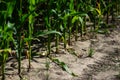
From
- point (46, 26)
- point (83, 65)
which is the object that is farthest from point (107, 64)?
point (46, 26)

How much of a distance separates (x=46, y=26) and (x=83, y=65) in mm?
573

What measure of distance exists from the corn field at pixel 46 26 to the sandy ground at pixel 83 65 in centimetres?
6

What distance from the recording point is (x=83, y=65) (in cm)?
330

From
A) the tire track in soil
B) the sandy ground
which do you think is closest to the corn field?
the sandy ground

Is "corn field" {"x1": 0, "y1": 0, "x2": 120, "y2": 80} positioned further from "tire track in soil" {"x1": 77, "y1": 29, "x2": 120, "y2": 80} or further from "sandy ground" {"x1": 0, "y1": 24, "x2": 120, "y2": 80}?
"tire track in soil" {"x1": 77, "y1": 29, "x2": 120, "y2": 80}

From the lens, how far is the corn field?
2.70 metres

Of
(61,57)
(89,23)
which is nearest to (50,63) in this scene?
(61,57)

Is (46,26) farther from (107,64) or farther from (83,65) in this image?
(107,64)

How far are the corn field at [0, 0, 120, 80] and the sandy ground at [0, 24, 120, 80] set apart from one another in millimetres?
62

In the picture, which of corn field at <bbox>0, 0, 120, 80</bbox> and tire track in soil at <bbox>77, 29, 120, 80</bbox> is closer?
corn field at <bbox>0, 0, 120, 80</bbox>

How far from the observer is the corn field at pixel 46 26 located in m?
2.70

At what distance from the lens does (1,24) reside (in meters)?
2.67

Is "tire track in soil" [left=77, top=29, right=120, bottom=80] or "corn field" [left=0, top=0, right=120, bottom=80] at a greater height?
"corn field" [left=0, top=0, right=120, bottom=80]

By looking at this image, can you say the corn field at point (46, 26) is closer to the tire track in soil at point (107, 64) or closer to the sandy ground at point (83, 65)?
the sandy ground at point (83, 65)
